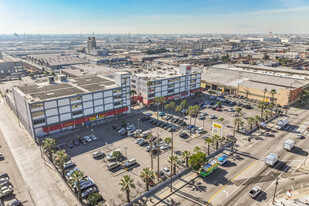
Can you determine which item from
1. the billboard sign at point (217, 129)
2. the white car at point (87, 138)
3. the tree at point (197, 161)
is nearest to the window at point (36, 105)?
the white car at point (87, 138)

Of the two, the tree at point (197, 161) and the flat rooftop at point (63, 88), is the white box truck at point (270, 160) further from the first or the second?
the flat rooftop at point (63, 88)

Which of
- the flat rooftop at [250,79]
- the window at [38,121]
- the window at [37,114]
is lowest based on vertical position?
the window at [38,121]

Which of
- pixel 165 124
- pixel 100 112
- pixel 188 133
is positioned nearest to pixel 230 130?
pixel 188 133

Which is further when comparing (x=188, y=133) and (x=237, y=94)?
(x=237, y=94)

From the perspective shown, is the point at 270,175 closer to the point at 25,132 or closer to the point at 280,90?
the point at 280,90

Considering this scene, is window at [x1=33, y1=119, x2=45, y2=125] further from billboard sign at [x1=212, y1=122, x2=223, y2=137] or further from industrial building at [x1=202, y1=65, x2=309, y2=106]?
industrial building at [x1=202, y1=65, x2=309, y2=106]

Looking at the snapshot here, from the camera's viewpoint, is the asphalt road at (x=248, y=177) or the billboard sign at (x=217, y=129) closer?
the asphalt road at (x=248, y=177)

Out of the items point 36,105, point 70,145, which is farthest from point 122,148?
point 36,105
